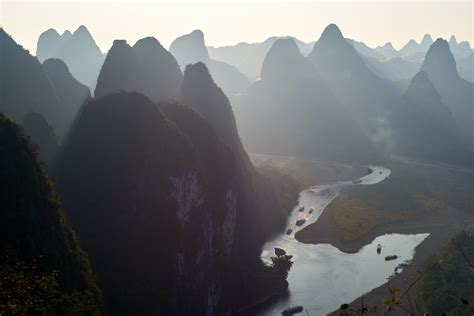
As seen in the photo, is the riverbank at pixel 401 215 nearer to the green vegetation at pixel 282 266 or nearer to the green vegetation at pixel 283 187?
the green vegetation at pixel 283 187

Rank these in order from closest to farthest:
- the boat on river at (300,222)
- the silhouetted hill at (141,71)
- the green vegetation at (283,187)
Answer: the boat on river at (300,222)
the green vegetation at (283,187)
the silhouetted hill at (141,71)

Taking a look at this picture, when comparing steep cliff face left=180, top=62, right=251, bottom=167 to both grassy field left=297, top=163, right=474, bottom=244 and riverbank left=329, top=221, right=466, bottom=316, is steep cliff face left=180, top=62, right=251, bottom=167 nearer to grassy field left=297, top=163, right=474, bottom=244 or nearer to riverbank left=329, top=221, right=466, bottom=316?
grassy field left=297, top=163, right=474, bottom=244

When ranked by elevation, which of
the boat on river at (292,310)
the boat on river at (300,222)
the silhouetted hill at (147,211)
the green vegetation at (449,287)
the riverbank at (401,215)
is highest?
the silhouetted hill at (147,211)

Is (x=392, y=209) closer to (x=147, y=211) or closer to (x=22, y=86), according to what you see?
(x=147, y=211)

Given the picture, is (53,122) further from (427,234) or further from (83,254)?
(427,234)

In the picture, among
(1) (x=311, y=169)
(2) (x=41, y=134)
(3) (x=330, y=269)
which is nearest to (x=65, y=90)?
(2) (x=41, y=134)

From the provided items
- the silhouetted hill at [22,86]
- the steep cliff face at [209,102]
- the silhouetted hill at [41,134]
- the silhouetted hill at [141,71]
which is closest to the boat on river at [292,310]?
the steep cliff face at [209,102]
